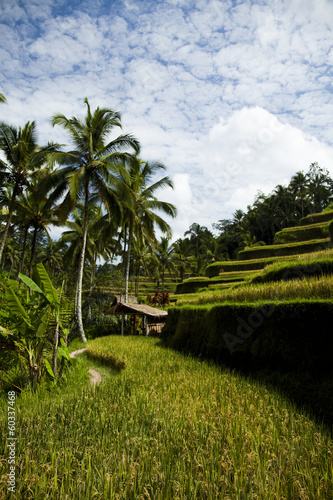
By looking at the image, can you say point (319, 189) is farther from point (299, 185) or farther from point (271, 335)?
point (271, 335)

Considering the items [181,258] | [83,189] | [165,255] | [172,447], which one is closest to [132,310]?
[83,189]

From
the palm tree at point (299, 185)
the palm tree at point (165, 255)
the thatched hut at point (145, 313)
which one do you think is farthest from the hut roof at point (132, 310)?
the palm tree at point (299, 185)

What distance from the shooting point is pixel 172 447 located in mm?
2830

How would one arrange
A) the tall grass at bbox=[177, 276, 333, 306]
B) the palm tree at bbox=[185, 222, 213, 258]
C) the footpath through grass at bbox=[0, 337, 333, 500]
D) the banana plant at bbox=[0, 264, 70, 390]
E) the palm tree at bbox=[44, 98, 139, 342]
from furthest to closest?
the palm tree at bbox=[185, 222, 213, 258], the palm tree at bbox=[44, 98, 139, 342], the tall grass at bbox=[177, 276, 333, 306], the banana plant at bbox=[0, 264, 70, 390], the footpath through grass at bbox=[0, 337, 333, 500]

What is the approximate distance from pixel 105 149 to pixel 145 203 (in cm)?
467

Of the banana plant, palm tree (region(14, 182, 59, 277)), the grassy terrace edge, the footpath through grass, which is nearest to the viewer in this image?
the footpath through grass

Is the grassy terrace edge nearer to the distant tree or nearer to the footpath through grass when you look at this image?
the footpath through grass

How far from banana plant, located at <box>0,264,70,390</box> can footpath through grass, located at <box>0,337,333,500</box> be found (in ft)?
3.35

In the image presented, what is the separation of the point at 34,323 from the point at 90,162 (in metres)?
10.8

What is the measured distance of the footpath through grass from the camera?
2283mm

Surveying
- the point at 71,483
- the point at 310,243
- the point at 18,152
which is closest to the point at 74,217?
the point at 18,152

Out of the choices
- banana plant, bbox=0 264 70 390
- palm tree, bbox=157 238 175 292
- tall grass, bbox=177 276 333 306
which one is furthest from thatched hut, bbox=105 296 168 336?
palm tree, bbox=157 238 175 292

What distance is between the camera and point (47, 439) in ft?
10.4

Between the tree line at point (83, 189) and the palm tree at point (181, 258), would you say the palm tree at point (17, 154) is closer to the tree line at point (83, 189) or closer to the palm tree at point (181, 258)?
the tree line at point (83, 189)
